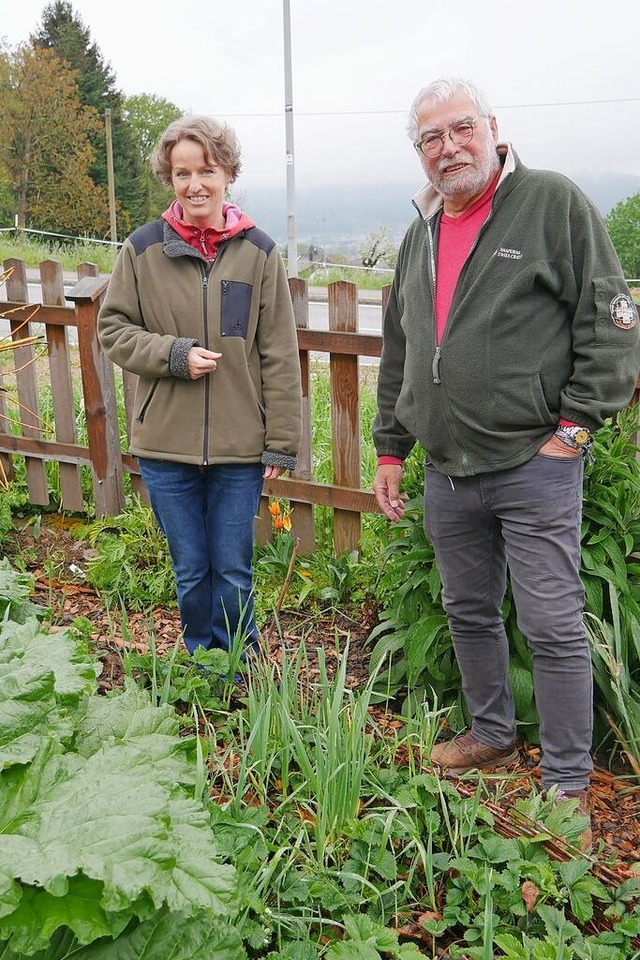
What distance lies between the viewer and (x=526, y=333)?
2467 millimetres

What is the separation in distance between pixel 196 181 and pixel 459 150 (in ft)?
2.81

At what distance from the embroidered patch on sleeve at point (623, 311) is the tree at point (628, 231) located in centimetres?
3764

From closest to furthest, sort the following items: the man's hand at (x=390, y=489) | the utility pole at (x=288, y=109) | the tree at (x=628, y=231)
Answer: the man's hand at (x=390, y=489) < the utility pole at (x=288, y=109) < the tree at (x=628, y=231)

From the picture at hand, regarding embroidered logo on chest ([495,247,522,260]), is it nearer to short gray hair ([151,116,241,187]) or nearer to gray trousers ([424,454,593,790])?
gray trousers ([424,454,593,790])

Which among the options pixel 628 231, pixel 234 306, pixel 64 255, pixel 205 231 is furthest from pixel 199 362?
pixel 628 231

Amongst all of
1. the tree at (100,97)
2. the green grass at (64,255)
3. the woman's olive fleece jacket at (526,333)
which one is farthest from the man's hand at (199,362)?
the tree at (100,97)

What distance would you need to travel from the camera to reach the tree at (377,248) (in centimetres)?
3305

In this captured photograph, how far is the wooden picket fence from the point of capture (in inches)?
165

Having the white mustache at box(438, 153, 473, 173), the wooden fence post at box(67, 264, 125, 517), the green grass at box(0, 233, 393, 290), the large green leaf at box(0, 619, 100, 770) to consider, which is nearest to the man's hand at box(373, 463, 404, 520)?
the white mustache at box(438, 153, 473, 173)

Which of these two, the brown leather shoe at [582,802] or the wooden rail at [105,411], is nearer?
the brown leather shoe at [582,802]

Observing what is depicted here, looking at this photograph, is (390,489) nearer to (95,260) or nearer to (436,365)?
(436,365)

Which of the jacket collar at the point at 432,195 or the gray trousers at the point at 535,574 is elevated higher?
the jacket collar at the point at 432,195

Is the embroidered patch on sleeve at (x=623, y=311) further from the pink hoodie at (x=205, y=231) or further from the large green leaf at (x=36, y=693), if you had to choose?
the large green leaf at (x=36, y=693)

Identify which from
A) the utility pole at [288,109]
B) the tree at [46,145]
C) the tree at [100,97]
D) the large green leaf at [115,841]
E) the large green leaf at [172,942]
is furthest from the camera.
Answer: the tree at [100,97]
